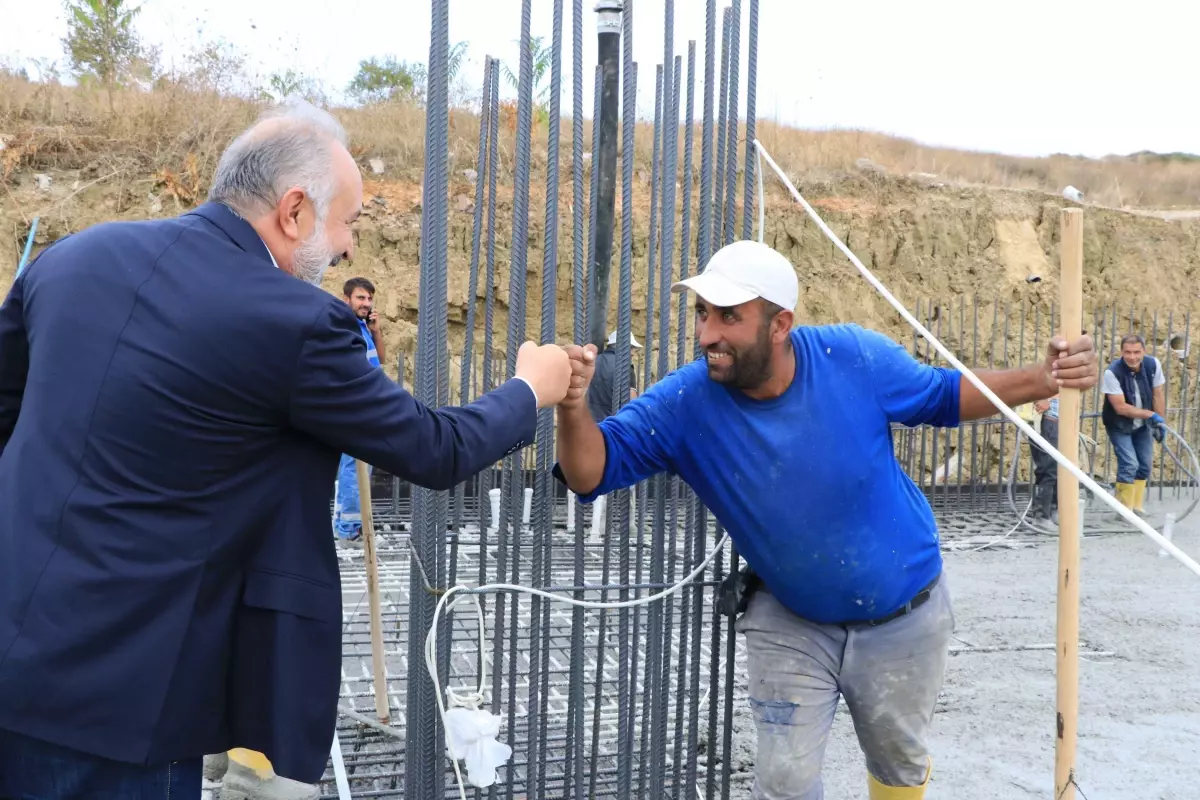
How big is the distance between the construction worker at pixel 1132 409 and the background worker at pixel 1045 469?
0.70m

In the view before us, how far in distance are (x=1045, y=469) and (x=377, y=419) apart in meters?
10.0

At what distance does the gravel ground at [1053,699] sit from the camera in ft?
14.0

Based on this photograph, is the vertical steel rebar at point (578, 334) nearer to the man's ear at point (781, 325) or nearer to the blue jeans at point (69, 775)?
the man's ear at point (781, 325)

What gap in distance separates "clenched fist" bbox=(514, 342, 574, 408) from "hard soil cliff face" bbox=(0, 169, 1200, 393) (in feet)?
31.5

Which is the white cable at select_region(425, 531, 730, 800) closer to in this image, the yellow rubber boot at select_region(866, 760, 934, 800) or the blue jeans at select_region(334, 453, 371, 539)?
the yellow rubber boot at select_region(866, 760, 934, 800)

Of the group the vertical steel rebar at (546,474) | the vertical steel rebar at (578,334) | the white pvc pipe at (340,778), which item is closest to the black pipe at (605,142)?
the vertical steel rebar at (578,334)

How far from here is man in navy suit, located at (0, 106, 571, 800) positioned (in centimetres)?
192

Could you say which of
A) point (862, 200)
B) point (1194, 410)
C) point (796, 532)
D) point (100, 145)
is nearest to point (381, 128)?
point (100, 145)

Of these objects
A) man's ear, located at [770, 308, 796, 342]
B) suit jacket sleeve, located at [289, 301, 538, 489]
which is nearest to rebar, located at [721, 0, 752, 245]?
man's ear, located at [770, 308, 796, 342]

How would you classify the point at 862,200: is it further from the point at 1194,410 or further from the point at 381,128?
the point at 381,128

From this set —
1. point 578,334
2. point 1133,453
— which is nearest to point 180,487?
point 578,334

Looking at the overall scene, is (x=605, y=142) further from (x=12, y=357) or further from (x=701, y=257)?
(x=12, y=357)

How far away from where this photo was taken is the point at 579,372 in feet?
9.29

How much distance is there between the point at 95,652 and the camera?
1916 mm
